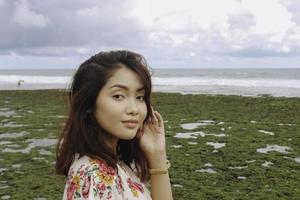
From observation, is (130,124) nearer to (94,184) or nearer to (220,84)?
(94,184)

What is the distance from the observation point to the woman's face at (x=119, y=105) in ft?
5.93

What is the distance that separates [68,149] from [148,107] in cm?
40

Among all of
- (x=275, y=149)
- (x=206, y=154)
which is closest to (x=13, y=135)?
(x=206, y=154)

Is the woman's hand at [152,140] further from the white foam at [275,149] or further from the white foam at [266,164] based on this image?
the white foam at [275,149]

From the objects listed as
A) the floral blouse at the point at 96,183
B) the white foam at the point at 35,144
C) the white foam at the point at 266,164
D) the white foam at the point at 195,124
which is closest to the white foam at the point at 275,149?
the white foam at the point at 266,164

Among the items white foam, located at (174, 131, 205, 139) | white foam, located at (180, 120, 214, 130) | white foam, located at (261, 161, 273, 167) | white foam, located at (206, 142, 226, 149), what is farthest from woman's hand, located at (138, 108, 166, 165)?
white foam, located at (180, 120, 214, 130)

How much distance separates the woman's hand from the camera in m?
2.15

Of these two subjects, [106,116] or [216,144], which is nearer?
[106,116]

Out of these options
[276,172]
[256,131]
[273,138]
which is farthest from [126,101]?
[256,131]

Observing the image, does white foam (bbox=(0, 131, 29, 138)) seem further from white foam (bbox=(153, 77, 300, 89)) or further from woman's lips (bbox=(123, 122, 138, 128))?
white foam (bbox=(153, 77, 300, 89))

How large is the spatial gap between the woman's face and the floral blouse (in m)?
0.17

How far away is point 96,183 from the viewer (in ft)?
5.27

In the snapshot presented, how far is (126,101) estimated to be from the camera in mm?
1818

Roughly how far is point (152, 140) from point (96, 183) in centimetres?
60
